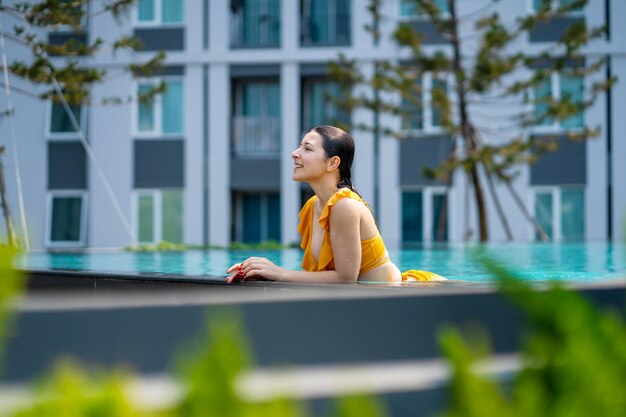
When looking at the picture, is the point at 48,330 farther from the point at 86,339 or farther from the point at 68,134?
the point at 68,134

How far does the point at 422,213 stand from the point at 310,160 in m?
14.4

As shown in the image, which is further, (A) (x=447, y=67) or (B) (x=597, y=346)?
(A) (x=447, y=67)

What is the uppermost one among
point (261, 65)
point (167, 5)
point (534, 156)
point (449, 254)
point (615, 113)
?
point (167, 5)

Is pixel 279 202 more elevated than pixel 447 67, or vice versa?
pixel 447 67

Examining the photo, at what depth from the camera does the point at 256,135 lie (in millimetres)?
18953

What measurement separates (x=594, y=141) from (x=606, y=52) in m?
2.01

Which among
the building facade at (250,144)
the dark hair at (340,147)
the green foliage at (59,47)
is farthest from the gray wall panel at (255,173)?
the dark hair at (340,147)

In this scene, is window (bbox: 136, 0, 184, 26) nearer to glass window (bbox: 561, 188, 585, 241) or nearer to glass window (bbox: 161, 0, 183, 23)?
glass window (bbox: 161, 0, 183, 23)

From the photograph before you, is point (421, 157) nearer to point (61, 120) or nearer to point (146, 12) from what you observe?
point (146, 12)

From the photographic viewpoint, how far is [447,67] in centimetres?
1361

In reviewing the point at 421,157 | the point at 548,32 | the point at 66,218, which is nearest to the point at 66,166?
the point at 66,218

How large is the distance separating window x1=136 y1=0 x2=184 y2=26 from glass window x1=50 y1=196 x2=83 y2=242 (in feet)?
14.9

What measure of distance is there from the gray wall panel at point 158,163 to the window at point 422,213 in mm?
5247

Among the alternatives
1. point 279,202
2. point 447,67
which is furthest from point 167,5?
point 447,67
